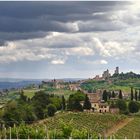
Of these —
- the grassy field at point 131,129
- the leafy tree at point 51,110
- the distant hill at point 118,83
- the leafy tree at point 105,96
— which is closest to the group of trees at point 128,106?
the grassy field at point 131,129

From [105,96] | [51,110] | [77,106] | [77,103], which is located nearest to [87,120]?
[51,110]

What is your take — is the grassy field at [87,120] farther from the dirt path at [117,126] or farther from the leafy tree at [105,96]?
the leafy tree at [105,96]

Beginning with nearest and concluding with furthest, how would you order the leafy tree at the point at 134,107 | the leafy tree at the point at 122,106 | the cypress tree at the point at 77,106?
the cypress tree at the point at 77,106
the leafy tree at the point at 134,107
the leafy tree at the point at 122,106

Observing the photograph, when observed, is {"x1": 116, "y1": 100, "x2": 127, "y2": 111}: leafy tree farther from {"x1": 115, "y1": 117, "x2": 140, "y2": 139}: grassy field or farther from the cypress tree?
{"x1": 115, "y1": 117, "x2": 140, "y2": 139}: grassy field

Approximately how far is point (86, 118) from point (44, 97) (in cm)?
1761

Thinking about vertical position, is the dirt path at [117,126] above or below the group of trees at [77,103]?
below

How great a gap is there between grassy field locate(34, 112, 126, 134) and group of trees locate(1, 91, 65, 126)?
2.82 meters

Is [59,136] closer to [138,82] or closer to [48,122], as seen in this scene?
[48,122]

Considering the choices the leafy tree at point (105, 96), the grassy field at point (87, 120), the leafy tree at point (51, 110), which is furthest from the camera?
the leafy tree at point (105, 96)

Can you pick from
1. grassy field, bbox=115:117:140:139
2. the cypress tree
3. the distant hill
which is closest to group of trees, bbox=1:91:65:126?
the cypress tree

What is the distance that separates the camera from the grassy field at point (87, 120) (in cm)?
6009

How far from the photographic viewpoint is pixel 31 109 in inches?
2689

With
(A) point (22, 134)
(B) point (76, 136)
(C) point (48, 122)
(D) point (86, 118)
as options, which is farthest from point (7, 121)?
(B) point (76, 136)

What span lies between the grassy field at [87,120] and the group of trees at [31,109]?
2.82m
